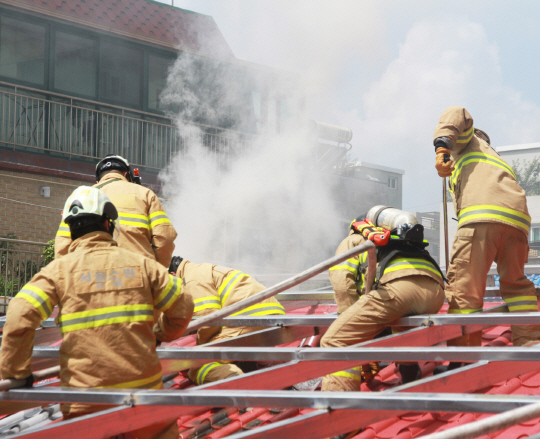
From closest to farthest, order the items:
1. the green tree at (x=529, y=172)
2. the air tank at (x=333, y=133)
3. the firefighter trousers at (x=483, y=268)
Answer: the firefighter trousers at (x=483, y=268) < the air tank at (x=333, y=133) < the green tree at (x=529, y=172)

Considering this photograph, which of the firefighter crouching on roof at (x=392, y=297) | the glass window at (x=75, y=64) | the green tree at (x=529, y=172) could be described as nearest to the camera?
the firefighter crouching on roof at (x=392, y=297)

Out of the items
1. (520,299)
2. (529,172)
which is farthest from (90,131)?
(529,172)

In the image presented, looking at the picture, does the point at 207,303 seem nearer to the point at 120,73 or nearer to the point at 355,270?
the point at 355,270

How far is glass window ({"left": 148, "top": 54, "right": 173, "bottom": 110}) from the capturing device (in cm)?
1295

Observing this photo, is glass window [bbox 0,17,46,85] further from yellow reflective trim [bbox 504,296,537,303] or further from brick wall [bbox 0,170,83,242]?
yellow reflective trim [bbox 504,296,537,303]

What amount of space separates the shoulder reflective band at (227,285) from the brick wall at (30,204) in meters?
7.21

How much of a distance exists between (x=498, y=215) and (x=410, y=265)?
0.62 metres

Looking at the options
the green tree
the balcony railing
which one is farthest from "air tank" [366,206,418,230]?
the green tree

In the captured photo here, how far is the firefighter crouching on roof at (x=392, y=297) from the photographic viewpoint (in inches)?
140

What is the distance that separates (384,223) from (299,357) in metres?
1.33

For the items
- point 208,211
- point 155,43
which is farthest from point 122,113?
point 208,211

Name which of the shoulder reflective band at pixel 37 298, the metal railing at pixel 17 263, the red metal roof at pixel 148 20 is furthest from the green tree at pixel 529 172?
the shoulder reflective band at pixel 37 298

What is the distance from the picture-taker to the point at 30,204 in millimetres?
10758

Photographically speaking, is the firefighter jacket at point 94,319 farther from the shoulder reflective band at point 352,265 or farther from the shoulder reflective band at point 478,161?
the shoulder reflective band at point 478,161
